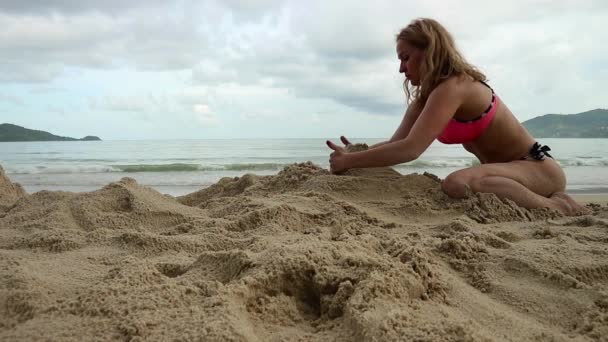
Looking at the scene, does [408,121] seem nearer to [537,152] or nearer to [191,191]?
[537,152]

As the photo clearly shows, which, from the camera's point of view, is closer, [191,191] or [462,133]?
[462,133]

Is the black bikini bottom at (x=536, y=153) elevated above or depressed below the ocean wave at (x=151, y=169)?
above

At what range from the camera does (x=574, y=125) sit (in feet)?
112

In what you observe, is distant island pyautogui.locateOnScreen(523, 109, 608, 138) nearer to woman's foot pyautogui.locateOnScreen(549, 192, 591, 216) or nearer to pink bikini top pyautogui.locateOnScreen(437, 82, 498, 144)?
woman's foot pyautogui.locateOnScreen(549, 192, 591, 216)

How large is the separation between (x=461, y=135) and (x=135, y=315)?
2577mm

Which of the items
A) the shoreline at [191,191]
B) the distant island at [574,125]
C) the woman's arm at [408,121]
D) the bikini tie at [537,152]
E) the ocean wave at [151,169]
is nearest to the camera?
the bikini tie at [537,152]

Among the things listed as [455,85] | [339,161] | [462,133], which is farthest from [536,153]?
[339,161]

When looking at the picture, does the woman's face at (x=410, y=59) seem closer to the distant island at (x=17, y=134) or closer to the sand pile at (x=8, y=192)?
the sand pile at (x=8, y=192)

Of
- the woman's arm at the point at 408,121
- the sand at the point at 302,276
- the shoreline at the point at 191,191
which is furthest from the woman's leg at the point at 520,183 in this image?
the shoreline at the point at 191,191

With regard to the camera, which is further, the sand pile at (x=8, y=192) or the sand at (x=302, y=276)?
the sand pile at (x=8, y=192)

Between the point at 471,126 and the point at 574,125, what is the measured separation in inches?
1436

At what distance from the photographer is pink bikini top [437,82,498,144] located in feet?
10.3

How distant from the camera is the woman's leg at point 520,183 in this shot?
2.96 meters

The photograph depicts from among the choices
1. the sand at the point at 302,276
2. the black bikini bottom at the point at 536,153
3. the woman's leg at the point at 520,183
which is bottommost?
the sand at the point at 302,276
